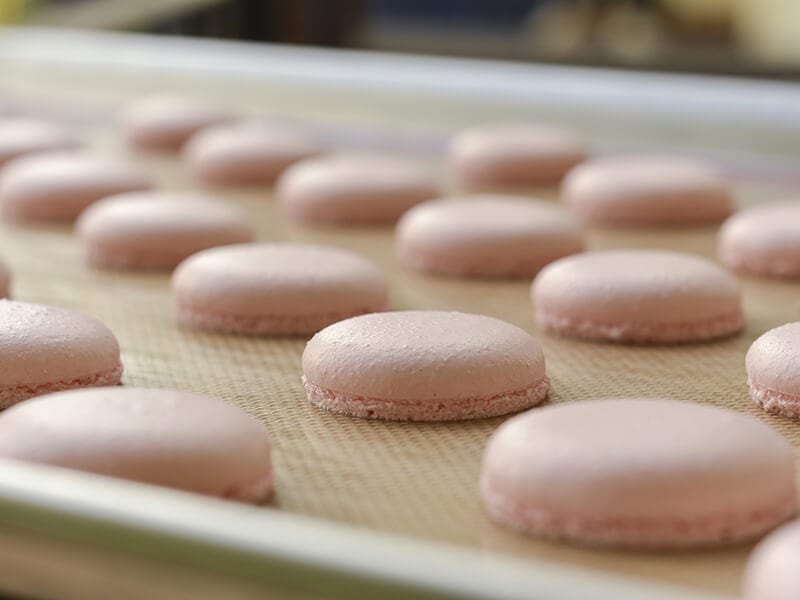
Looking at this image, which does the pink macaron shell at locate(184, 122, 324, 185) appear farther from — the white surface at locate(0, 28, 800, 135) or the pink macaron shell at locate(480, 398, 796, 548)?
the pink macaron shell at locate(480, 398, 796, 548)

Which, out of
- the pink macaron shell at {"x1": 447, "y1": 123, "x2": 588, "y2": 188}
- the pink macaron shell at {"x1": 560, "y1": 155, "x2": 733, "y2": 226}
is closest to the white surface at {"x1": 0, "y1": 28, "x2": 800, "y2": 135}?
the pink macaron shell at {"x1": 447, "y1": 123, "x2": 588, "y2": 188}

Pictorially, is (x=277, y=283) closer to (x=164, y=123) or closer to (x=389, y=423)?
(x=389, y=423)

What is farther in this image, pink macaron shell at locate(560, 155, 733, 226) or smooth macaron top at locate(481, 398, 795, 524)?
pink macaron shell at locate(560, 155, 733, 226)

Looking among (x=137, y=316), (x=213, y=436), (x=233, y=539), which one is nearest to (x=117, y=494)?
(x=233, y=539)

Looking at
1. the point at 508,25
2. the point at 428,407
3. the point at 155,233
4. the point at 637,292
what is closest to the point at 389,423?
the point at 428,407

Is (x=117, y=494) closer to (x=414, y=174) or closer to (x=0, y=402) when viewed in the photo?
(x=0, y=402)

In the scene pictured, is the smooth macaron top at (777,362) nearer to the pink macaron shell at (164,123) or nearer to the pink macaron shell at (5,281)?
the pink macaron shell at (5,281)
